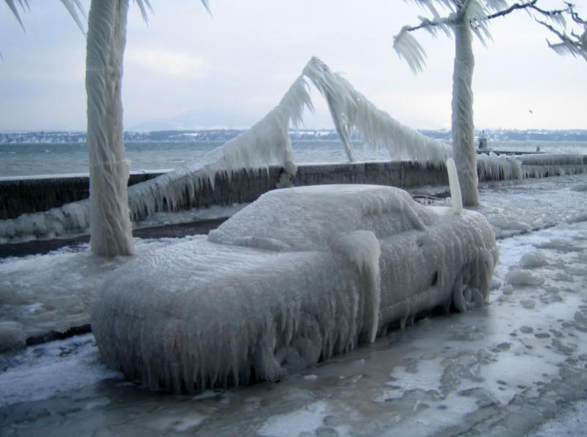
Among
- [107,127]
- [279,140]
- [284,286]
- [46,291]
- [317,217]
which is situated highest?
[107,127]

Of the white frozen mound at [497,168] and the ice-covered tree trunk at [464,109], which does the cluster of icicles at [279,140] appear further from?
the white frozen mound at [497,168]

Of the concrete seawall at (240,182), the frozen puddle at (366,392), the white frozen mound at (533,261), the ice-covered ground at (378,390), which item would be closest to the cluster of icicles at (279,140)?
the concrete seawall at (240,182)

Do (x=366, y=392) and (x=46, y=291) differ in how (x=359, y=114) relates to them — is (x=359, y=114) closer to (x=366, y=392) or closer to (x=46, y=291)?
(x=46, y=291)

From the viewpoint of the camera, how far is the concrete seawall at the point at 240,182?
10977 millimetres

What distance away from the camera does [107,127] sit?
7.66 meters

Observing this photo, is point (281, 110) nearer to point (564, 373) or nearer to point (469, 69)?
point (469, 69)

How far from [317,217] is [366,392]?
57.1 inches

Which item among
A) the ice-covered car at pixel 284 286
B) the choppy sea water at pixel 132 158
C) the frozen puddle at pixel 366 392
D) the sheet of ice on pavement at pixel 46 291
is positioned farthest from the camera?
the choppy sea water at pixel 132 158

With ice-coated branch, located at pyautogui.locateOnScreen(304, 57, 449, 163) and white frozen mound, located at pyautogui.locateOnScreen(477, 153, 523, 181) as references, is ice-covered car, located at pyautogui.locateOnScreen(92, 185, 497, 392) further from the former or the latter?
white frozen mound, located at pyautogui.locateOnScreen(477, 153, 523, 181)

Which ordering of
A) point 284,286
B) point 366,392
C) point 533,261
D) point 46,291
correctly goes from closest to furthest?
point 366,392 → point 284,286 → point 46,291 → point 533,261

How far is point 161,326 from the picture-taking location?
3.59 meters

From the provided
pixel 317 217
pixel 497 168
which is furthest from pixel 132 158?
pixel 317 217

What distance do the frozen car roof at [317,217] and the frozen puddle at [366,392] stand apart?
3.02ft

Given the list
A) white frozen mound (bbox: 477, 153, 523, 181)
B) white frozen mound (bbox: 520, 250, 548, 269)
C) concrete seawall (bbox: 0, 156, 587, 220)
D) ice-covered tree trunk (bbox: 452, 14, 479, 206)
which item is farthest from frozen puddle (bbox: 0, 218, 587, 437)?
white frozen mound (bbox: 477, 153, 523, 181)
